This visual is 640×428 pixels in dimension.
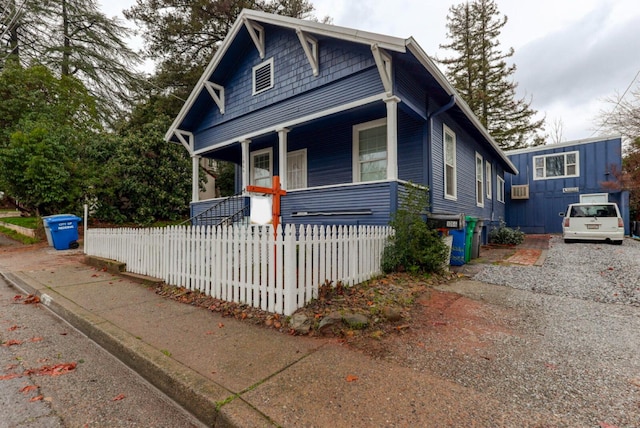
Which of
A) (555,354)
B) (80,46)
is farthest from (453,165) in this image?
(80,46)

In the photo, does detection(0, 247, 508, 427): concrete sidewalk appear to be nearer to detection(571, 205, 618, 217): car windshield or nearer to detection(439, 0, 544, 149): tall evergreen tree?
detection(571, 205, 618, 217): car windshield

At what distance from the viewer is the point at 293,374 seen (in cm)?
236

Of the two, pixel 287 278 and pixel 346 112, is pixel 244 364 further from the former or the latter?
pixel 346 112

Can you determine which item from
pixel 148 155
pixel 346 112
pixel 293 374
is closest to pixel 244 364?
pixel 293 374

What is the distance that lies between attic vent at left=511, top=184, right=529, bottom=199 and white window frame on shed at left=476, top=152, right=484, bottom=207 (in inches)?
239

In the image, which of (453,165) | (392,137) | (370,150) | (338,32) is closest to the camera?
(392,137)

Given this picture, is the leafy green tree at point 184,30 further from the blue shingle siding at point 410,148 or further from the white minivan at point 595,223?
the white minivan at point 595,223

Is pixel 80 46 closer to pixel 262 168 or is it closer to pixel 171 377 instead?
pixel 262 168

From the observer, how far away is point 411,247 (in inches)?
214

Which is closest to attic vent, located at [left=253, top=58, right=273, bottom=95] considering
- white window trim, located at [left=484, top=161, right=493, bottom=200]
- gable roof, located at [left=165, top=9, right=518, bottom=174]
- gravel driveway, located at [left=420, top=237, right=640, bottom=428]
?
gable roof, located at [left=165, top=9, right=518, bottom=174]

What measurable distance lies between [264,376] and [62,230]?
37.5ft

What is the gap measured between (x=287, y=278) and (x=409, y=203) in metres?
3.08

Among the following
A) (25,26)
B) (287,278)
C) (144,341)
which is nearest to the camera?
(144,341)

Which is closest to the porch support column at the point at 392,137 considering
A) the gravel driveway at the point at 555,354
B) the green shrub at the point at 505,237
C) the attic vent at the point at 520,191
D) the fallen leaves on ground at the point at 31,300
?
the gravel driveway at the point at 555,354
